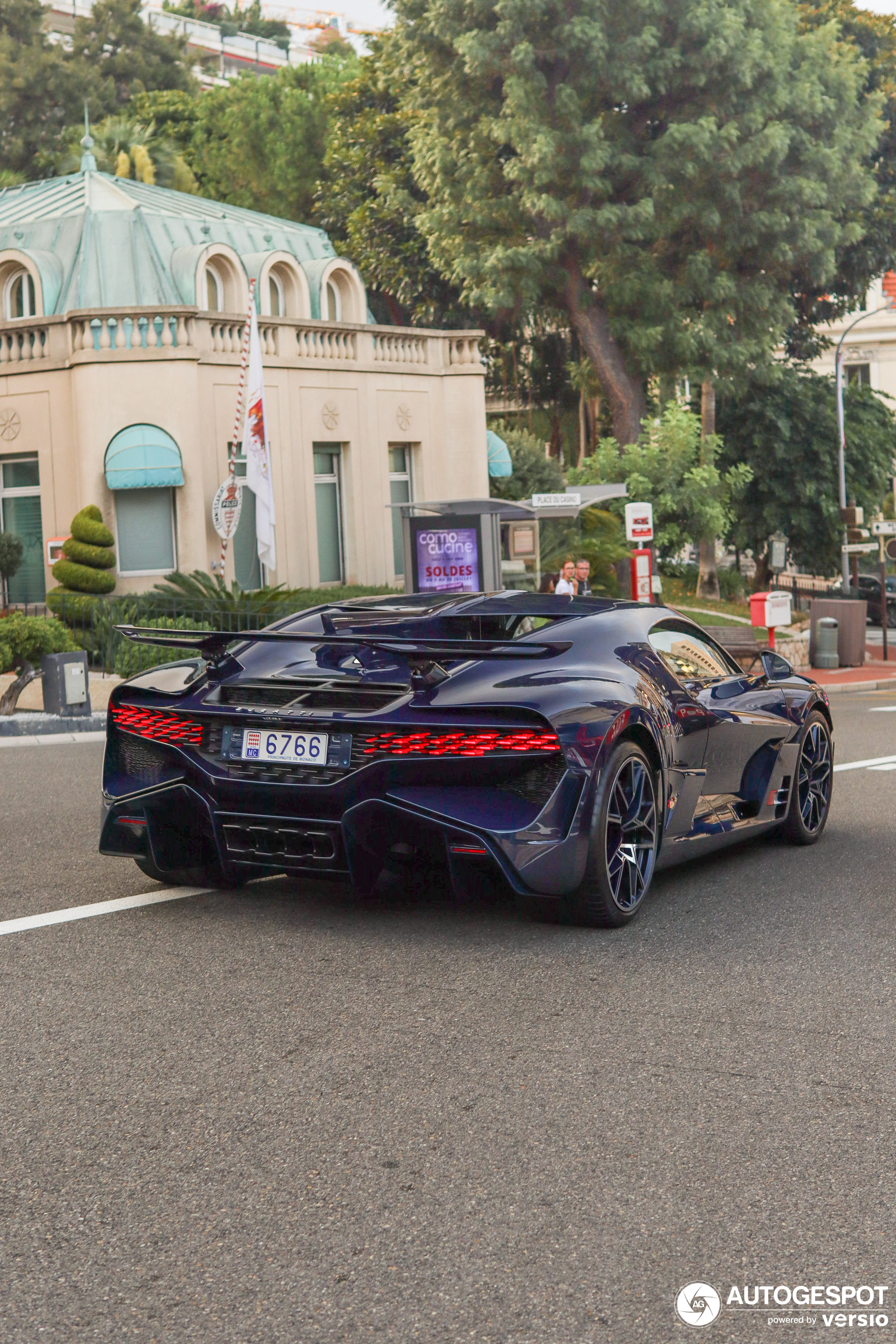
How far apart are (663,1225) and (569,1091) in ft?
2.99

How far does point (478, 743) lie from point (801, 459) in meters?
41.1

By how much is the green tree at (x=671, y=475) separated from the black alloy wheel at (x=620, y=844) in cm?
2914

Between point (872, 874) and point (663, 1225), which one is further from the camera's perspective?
point (872, 874)

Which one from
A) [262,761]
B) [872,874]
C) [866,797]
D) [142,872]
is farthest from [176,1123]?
[866,797]

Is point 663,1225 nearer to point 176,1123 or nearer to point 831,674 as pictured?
point 176,1123

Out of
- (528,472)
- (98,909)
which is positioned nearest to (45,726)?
(98,909)

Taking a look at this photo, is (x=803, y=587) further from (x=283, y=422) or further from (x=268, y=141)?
(x=283, y=422)

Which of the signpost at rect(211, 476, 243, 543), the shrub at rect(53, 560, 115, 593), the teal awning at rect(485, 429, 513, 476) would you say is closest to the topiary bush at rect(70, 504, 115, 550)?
the shrub at rect(53, 560, 115, 593)

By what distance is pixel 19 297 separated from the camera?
91.8 ft

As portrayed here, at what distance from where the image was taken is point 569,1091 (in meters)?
4.38

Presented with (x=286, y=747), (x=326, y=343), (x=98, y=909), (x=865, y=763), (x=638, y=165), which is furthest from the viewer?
(x=638, y=165)

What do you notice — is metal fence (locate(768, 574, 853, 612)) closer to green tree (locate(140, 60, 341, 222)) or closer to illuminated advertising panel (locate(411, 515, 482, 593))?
green tree (locate(140, 60, 341, 222))

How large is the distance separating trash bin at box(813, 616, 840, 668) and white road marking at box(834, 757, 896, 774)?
18.9 meters

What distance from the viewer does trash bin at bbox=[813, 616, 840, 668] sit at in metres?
32.0
